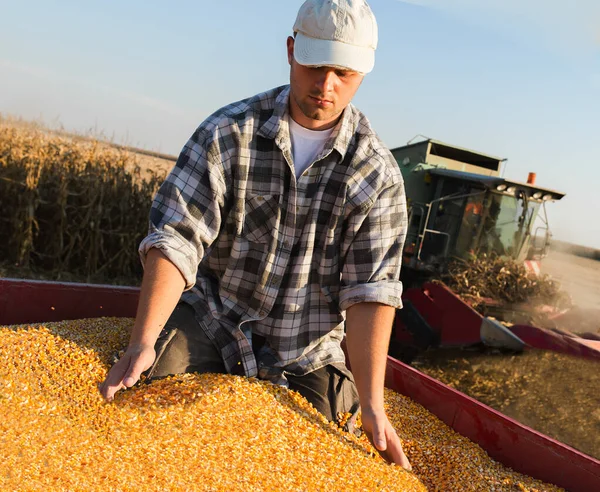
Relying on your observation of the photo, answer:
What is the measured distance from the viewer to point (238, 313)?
255 centimetres

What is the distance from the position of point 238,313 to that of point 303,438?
61 cm

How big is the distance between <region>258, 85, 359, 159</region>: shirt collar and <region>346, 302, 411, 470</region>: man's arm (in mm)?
647

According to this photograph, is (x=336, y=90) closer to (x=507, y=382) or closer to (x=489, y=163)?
(x=507, y=382)

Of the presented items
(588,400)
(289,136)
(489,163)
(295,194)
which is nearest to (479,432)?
(295,194)

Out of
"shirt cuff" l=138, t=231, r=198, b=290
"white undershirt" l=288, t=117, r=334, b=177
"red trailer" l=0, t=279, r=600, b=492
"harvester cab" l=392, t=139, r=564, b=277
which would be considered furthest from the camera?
"harvester cab" l=392, t=139, r=564, b=277

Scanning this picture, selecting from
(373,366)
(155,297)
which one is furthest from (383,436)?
(155,297)

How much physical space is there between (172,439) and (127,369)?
0.28m

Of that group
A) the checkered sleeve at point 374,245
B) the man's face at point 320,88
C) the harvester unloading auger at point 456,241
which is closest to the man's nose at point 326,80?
the man's face at point 320,88

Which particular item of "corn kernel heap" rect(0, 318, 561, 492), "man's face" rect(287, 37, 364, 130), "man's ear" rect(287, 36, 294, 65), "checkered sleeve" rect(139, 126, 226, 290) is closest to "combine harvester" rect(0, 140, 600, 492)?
"corn kernel heap" rect(0, 318, 561, 492)

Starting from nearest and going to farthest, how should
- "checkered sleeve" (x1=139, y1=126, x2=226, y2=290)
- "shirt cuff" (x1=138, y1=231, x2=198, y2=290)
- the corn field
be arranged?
"shirt cuff" (x1=138, y1=231, x2=198, y2=290), "checkered sleeve" (x1=139, y1=126, x2=226, y2=290), the corn field

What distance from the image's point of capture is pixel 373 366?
230 cm

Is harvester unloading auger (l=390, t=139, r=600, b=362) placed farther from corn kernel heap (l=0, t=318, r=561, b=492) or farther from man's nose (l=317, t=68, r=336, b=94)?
man's nose (l=317, t=68, r=336, b=94)

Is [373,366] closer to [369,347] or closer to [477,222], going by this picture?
[369,347]

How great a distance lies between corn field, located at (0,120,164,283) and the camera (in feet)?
23.0
